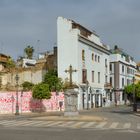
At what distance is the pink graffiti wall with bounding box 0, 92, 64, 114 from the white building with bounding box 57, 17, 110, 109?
17.7 feet

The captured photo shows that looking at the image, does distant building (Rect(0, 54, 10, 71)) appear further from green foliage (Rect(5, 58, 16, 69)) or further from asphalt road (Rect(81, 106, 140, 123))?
asphalt road (Rect(81, 106, 140, 123))

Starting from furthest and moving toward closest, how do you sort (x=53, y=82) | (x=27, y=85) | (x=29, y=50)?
(x=29, y=50) → (x=27, y=85) → (x=53, y=82)

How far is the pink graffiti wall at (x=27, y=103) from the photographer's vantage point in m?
52.8

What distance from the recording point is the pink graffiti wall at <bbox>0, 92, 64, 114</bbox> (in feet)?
173

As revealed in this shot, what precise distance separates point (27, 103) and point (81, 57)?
1338 cm

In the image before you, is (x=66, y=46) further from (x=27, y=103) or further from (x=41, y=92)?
(x=41, y=92)

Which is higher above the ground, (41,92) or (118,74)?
(118,74)

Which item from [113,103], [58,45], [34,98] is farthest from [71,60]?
[113,103]

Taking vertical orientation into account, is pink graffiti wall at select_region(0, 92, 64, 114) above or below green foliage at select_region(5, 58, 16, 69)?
below

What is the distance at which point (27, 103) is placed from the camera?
55.1 m

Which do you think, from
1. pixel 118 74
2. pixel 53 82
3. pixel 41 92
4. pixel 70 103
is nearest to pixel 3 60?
pixel 53 82

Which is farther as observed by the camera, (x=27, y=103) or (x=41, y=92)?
(x=27, y=103)

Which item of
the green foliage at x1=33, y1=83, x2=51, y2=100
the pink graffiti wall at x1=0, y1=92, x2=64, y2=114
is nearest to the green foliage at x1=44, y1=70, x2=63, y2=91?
the pink graffiti wall at x1=0, y1=92, x2=64, y2=114

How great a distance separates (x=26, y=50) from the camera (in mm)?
99500
